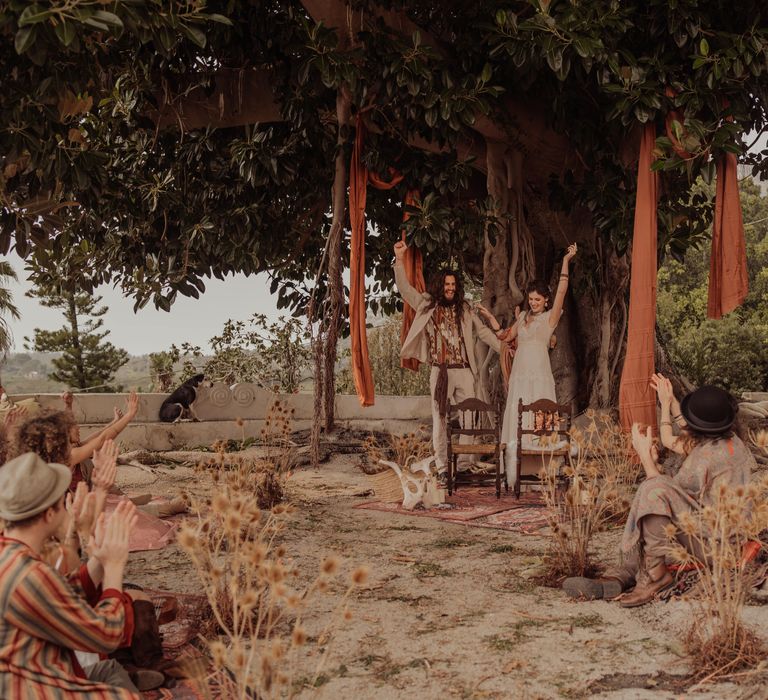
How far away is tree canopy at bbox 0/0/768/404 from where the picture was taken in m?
7.05

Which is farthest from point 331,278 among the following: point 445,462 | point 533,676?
point 533,676

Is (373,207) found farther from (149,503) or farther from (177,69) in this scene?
(149,503)

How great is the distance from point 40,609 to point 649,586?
3.11m

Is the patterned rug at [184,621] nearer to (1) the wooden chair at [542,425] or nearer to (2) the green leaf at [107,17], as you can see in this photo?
(2) the green leaf at [107,17]

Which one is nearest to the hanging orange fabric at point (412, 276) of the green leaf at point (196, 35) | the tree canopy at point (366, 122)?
the tree canopy at point (366, 122)

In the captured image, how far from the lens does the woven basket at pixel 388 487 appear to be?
313 inches

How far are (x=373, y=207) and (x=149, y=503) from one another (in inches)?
200

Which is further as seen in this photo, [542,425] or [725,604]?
[542,425]

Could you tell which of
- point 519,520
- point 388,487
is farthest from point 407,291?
point 519,520

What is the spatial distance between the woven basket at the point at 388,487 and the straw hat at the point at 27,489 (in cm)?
550

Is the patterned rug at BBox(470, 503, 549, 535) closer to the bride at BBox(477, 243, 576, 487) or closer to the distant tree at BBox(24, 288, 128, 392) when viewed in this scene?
the bride at BBox(477, 243, 576, 487)

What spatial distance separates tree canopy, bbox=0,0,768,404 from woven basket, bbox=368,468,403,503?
219cm

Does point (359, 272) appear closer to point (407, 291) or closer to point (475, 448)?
point (407, 291)

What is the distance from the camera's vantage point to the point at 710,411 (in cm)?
456
